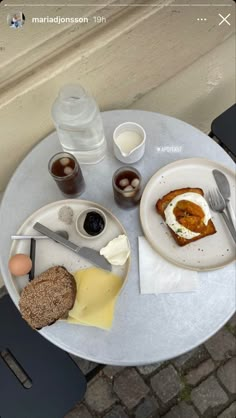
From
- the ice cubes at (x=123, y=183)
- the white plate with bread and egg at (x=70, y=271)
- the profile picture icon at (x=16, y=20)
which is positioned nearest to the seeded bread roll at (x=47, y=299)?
the white plate with bread and egg at (x=70, y=271)

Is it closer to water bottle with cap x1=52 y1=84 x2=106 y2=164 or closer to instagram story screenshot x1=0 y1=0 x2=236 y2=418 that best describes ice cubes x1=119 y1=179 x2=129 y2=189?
instagram story screenshot x1=0 y1=0 x2=236 y2=418

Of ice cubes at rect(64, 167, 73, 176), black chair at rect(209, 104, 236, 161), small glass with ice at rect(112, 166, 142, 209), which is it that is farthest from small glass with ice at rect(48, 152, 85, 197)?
black chair at rect(209, 104, 236, 161)

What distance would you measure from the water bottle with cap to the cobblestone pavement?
1121 mm

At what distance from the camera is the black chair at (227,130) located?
1555mm

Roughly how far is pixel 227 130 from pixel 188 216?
0.67 m

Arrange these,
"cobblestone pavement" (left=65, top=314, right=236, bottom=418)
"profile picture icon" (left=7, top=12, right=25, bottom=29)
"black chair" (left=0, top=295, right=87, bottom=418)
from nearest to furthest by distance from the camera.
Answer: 1. "profile picture icon" (left=7, top=12, right=25, bottom=29)
2. "black chair" (left=0, top=295, right=87, bottom=418)
3. "cobblestone pavement" (left=65, top=314, right=236, bottom=418)

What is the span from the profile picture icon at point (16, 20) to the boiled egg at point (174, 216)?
67 cm

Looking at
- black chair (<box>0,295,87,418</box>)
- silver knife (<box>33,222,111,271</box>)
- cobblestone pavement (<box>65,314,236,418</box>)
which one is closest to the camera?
silver knife (<box>33,222,111,271</box>)

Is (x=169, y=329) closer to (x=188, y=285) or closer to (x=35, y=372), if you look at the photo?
(x=188, y=285)

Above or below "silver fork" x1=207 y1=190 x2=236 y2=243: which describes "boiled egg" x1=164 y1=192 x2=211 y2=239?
above

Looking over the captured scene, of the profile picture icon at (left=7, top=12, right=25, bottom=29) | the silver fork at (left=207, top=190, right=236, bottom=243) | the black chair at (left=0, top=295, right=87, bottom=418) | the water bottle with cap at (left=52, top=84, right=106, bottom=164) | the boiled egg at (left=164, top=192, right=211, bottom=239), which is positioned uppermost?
the profile picture icon at (left=7, top=12, right=25, bottom=29)

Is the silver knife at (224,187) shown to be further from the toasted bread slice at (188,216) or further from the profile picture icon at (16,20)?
the profile picture icon at (16,20)

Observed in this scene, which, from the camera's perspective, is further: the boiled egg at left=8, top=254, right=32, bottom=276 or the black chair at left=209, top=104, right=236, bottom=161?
the black chair at left=209, top=104, right=236, bottom=161

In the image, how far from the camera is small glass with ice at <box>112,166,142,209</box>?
3.55 ft
